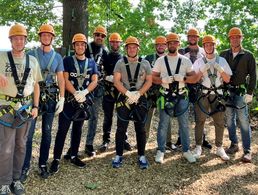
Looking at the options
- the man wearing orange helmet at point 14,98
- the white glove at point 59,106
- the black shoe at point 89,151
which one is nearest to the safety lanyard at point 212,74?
the black shoe at point 89,151

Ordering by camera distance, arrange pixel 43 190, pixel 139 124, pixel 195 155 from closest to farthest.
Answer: pixel 43 190 < pixel 139 124 < pixel 195 155

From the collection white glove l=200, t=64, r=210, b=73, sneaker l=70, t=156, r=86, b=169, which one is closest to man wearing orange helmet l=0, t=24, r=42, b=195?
sneaker l=70, t=156, r=86, b=169

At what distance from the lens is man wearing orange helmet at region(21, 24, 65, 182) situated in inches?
227

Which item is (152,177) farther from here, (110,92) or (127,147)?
(110,92)

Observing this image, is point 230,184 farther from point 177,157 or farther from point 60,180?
point 60,180

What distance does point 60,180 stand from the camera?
6.11 meters

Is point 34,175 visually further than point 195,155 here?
No

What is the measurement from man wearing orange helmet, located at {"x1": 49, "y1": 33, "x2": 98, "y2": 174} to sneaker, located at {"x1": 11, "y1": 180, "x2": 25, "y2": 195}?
0.80m

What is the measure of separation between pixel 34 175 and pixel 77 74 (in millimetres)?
1888

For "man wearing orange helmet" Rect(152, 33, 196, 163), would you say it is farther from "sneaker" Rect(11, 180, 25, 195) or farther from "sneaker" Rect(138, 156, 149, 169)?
"sneaker" Rect(11, 180, 25, 195)

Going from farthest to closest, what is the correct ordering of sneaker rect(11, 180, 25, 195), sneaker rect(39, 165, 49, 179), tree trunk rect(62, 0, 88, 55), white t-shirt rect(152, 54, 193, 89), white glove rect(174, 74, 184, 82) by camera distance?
tree trunk rect(62, 0, 88, 55)
white t-shirt rect(152, 54, 193, 89)
white glove rect(174, 74, 184, 82)
sneaker rect(39, 165, 49, 179)
sneaker rect(11, 180, 25, 195)

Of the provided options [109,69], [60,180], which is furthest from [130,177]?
[109,69]

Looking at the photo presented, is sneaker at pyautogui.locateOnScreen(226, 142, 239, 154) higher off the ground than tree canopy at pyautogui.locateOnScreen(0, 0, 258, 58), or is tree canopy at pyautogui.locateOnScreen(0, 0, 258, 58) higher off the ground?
tree canopy at pyautogui.locateOnScreen(0, 0, 258, 58)

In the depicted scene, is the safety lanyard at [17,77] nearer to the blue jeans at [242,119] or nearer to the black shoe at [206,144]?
the blue jeans at [242,119]
